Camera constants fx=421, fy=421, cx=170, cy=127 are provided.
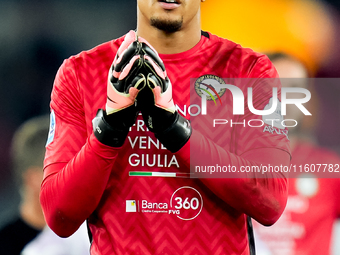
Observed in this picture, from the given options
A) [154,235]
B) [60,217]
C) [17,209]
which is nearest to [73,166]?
[60,217]

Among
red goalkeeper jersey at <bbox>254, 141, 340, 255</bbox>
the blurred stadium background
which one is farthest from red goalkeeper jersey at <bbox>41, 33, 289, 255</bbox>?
red goalkeeper jersey at <bbox>254, 141, 340, 255</bbox>

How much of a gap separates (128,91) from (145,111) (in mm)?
64

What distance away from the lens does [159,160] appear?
971 mm

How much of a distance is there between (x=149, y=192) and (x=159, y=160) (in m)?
0.08

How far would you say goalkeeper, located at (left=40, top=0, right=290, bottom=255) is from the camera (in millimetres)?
858

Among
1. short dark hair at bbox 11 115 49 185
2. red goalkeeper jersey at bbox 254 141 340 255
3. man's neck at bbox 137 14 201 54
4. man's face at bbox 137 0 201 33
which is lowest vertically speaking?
red goalkeeper jersey at bbox 254 141 340 255

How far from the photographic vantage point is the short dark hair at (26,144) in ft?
4.62

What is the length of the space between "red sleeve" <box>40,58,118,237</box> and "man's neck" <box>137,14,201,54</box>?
0.20m

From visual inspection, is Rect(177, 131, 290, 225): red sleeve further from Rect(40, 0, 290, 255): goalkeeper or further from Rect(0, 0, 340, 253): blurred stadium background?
Rect(0, 0, 340, 253): blurred stadium background

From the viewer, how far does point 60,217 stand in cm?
90

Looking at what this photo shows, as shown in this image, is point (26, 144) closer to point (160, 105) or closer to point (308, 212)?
point (160, 105)

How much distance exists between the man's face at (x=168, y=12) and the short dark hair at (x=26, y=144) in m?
0.62

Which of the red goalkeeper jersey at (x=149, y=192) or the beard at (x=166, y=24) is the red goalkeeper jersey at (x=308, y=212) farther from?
the beard at (x=166, y=24)

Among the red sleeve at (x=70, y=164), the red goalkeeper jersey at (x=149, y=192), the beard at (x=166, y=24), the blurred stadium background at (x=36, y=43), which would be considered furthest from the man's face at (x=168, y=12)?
the blurred stadium background at (x=36, y=43)
